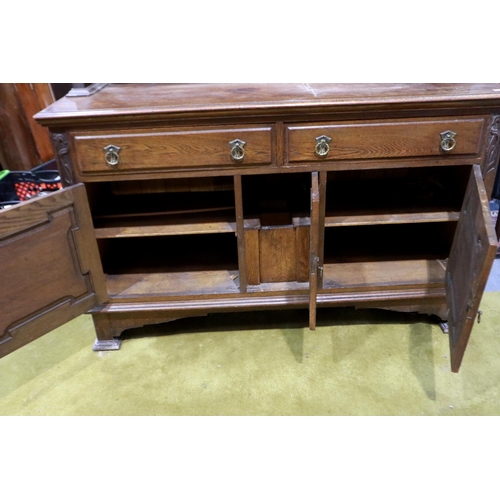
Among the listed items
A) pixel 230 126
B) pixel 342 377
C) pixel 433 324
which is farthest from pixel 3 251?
pixel 433 324

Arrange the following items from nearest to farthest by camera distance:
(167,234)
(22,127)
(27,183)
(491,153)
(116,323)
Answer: (491,153) < (167,234) < (116,323) < (27,183) < (22,127)

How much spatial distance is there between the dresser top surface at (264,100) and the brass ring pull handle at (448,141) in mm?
87

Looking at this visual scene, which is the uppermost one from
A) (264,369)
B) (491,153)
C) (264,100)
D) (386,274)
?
(264,100)

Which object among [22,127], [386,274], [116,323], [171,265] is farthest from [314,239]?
[22,127]

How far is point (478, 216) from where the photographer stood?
1.20m

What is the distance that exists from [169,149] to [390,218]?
772mm

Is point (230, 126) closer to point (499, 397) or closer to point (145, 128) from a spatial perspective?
point (145, 128)

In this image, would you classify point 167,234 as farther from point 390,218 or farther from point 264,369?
point 390,218

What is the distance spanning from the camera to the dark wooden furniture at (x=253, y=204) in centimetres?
124

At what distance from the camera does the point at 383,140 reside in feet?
4.25

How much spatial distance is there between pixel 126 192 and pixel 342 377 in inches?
43.4

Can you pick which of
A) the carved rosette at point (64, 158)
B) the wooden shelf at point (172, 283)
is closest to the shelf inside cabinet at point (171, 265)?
the wooden shelf at point (172, 283)

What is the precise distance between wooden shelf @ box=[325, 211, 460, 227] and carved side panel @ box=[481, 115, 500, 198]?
0.49 feet

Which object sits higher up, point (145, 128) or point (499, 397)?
point (145, 128)
